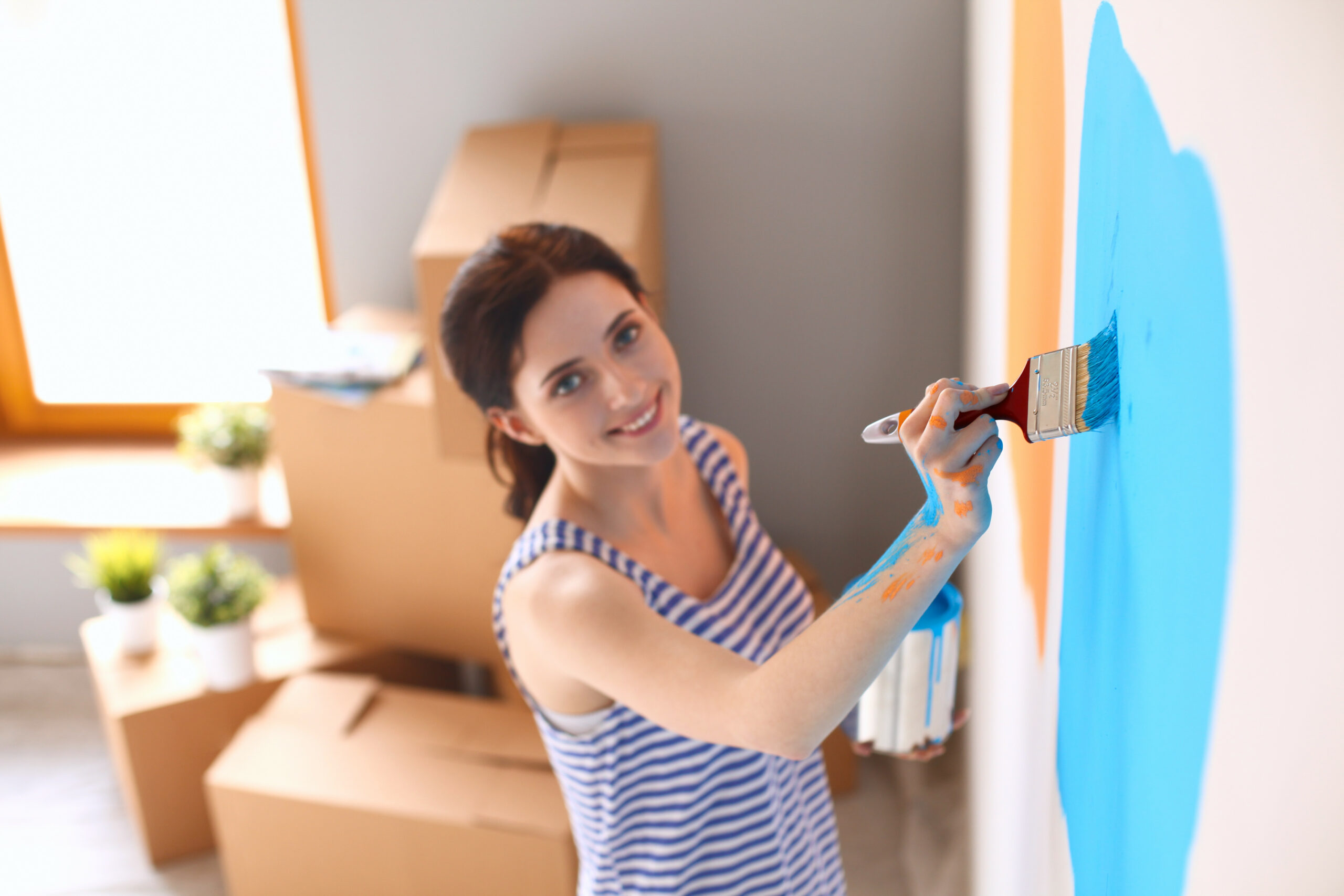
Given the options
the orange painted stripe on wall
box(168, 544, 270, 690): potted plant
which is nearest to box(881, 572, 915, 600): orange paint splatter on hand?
the orange painted stripe on wall

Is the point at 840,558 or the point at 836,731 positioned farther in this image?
the point at 840,558

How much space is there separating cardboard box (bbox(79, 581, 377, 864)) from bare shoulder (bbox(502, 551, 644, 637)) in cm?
122

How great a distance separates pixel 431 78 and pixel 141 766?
4.24ft

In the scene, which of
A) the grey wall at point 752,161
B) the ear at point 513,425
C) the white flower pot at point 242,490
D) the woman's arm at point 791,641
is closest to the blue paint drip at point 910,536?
the woman's arm at point 791,641

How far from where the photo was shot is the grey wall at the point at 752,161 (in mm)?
1863

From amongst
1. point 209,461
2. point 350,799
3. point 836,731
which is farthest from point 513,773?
point 209,461

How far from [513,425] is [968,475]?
0.56 m

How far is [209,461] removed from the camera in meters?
2.19

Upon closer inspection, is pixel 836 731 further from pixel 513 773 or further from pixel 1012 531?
pixel 1012 531

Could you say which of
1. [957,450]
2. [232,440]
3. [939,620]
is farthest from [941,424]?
[232,440]

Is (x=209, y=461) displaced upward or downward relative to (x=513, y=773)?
upward

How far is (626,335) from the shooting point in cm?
97

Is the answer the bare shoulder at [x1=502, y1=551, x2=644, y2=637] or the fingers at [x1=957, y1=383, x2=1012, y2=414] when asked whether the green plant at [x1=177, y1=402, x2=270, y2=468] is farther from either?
the fingers at [x1=957, y1=383, x2=1012, y2=414]

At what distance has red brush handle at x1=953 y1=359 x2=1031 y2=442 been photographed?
52 centimetres
